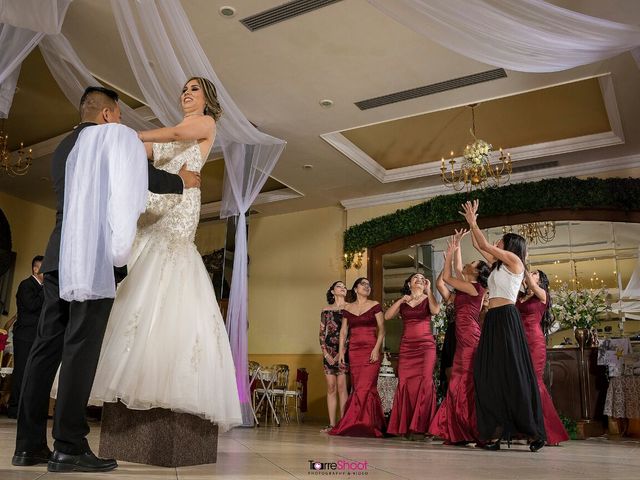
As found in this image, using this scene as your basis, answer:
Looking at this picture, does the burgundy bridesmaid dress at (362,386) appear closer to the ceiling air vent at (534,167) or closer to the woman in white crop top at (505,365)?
the woman in white crop top at (505,365)

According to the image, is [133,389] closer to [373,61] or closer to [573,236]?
[373,61]

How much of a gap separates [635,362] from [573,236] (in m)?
2.26

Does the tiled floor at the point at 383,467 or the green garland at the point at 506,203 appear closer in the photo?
the tiled floor at the point at 383,467

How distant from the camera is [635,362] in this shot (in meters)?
7.11

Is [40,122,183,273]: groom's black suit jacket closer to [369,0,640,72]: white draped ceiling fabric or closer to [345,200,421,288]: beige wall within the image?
[369,0,640,72]: white draped ceiling fabric

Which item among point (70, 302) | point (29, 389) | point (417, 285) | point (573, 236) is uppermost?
point (573, 236)

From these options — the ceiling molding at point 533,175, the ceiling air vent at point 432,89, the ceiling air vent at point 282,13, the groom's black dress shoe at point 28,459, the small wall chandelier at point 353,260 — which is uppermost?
the ceiling air vent at point 432,89

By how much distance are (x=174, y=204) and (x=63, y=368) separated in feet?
3.08

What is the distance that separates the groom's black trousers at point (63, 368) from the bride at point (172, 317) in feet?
0.57

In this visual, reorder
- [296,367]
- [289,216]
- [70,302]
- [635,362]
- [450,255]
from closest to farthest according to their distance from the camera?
[70,302] < [450,255] < [635,362] < [296,367] < [289,216]

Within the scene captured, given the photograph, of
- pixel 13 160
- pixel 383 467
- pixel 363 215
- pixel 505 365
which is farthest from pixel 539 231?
pixel 13 160

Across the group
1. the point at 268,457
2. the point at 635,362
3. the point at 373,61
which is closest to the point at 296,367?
the point at 635,362

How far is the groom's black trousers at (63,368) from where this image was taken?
84.9 inches

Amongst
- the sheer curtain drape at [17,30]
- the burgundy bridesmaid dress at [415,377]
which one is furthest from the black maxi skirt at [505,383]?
the sheer curtain drape at [17,30]
